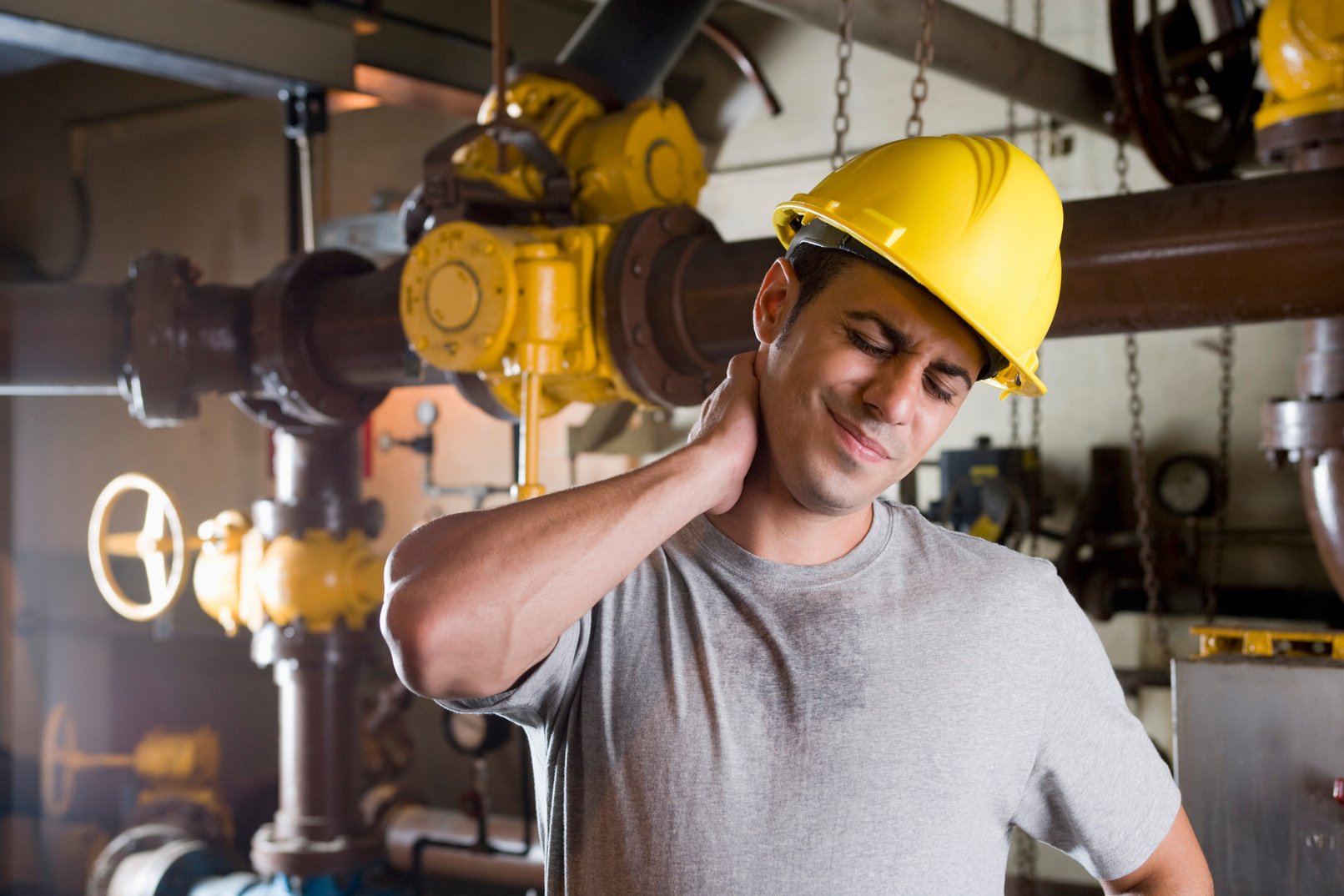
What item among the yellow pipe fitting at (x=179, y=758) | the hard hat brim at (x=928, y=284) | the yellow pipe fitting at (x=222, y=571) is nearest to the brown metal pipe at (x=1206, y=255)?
the hard hat brim at (x=928, y=284)

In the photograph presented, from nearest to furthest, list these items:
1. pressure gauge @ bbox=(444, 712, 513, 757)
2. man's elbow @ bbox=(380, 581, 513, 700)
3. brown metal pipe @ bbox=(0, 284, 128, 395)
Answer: man's elbow @ bbox=(380, 581, 513, 700) → brown metal pipe @ bbox=(0, 284, 128, 395) → pressure gauge @ bbox=(444, 712, 513, 757)

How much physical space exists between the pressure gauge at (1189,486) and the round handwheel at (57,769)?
3.97 metres

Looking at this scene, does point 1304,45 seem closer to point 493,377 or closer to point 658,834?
point 493,377

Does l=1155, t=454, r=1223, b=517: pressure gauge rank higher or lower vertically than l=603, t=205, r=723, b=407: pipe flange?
lower

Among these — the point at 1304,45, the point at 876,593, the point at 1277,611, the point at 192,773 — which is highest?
the point at 1304,45

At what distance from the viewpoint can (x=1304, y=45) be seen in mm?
2188

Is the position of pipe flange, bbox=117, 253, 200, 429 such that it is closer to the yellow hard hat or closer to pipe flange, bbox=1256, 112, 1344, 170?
the yellow hard hat

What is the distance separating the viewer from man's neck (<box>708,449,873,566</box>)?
118 centimetres

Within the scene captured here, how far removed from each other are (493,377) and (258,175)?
3801 mm

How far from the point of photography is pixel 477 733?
3.99 m

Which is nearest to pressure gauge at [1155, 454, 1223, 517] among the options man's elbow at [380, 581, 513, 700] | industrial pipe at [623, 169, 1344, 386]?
industrial pipe at [623, 169, 1344, 386]

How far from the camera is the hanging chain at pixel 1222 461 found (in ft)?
10.4

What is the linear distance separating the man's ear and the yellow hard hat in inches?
2.5

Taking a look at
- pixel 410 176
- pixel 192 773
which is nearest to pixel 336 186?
pixel 410 176
